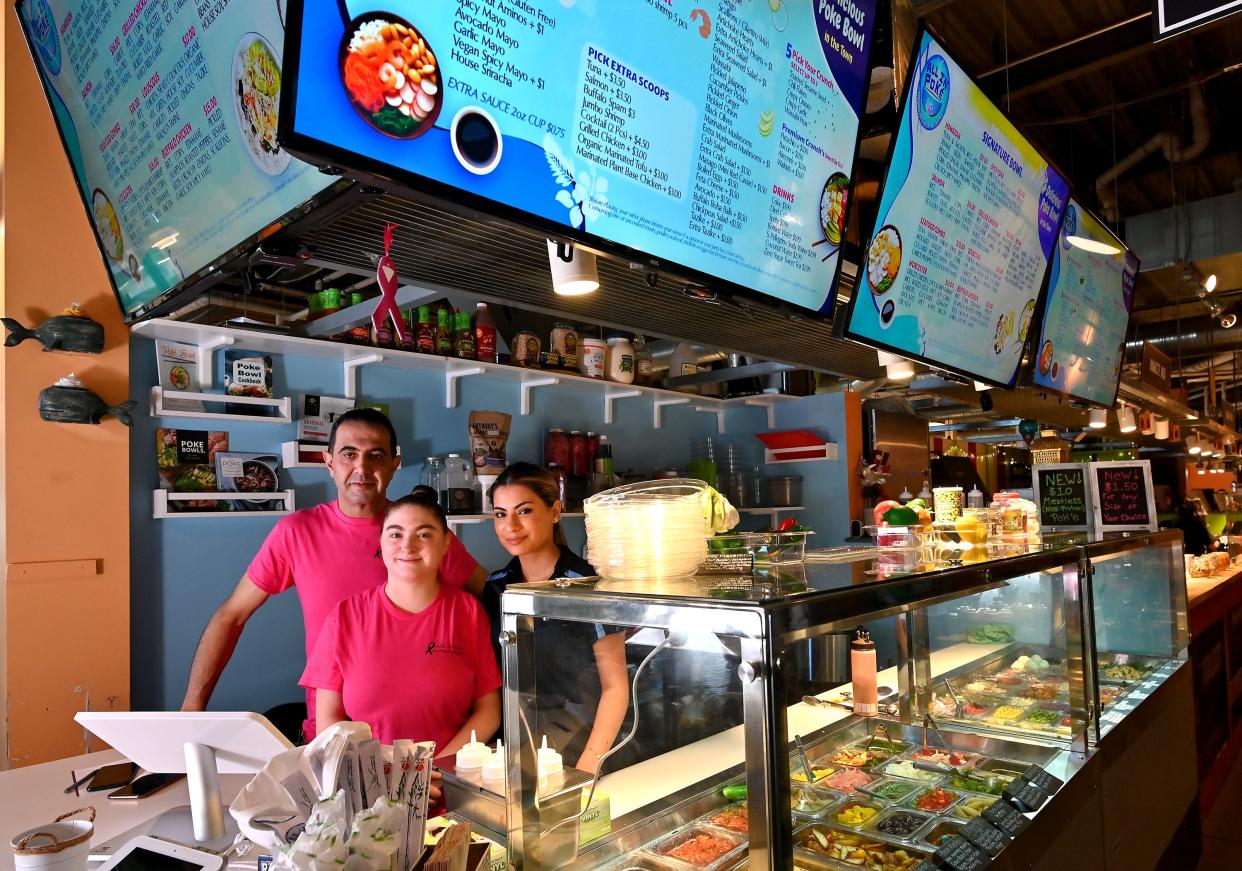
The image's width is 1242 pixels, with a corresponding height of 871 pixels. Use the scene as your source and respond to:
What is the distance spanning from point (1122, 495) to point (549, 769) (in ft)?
11.5

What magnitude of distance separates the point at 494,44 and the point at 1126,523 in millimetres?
3767

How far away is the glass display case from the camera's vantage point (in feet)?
4.63

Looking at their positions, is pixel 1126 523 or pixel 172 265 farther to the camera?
pixel 1126 523

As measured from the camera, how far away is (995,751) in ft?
8.08

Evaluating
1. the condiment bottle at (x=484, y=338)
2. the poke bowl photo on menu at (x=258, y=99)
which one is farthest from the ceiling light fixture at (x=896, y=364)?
the poke bowl photo on menu at (x=258, y=99)

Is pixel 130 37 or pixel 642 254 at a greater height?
pixel 130 37

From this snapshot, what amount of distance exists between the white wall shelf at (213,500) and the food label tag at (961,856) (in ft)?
9.47

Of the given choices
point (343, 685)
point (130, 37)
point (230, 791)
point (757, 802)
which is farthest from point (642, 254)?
point (230, 791)

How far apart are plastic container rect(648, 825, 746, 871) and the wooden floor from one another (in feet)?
11.5

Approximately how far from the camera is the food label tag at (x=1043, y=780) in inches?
87.7

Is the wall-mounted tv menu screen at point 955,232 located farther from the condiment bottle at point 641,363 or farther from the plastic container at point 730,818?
the condiment bottle at point 641,363

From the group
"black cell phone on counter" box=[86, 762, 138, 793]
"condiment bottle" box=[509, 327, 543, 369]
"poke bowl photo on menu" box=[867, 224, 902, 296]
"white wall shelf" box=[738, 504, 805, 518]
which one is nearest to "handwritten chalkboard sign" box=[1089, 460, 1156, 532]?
"poke bowl photo on menu" box=[867, 224, 902, 296]

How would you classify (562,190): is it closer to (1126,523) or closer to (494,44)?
(494,44)

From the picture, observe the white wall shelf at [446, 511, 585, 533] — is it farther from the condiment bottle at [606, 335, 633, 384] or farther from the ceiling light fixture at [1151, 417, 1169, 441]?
the ceiling light fixture at [1151, 417, 1169, 441]
